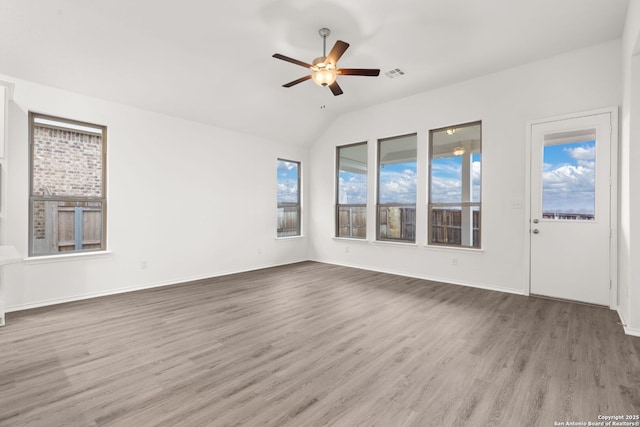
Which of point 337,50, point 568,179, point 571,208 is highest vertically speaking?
point 337,50

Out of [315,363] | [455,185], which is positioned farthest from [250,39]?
[455,185]

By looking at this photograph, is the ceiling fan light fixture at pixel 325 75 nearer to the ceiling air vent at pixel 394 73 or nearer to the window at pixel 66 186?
the ceiling air vent at pixel 394 73

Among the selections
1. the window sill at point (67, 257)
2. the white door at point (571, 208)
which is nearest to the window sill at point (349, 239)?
the white door at point (571, 208)

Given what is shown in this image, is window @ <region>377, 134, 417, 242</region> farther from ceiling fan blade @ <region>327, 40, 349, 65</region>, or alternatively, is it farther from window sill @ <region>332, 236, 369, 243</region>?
ceiling fan blade @ <region>327, 40, 349, 65</region>

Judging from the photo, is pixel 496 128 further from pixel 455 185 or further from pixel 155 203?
pixel 155 203

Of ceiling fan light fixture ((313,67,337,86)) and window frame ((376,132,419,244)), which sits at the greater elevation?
ceiling fan light fixture ((313,67,337,86))

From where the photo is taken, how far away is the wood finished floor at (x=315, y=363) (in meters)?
1.86

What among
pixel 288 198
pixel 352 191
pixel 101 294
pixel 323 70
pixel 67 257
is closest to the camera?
pixel 323 70

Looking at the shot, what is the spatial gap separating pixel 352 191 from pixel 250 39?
3858mm

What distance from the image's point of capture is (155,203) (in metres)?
4.92

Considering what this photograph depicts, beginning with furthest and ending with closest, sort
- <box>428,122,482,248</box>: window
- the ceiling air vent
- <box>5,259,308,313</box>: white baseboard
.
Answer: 1. <box>428,122,482,248</box>: window
2. the ceiling air vent
3. <box>5,259,308,313</box>: white baseboard

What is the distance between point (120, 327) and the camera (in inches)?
127

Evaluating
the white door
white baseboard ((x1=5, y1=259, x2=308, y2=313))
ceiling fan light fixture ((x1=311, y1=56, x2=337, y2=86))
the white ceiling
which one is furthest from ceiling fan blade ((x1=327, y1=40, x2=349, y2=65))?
white baseboard ((x1=5, y1=259, x2=308, y2=313))

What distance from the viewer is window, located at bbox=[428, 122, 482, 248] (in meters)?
5.06
